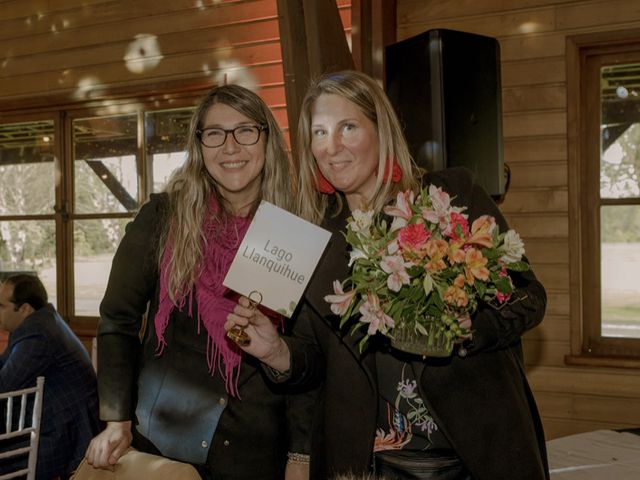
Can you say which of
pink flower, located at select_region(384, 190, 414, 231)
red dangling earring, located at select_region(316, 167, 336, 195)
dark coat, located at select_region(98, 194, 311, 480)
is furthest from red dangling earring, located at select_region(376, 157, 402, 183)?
dark coat, located at select_region(98, 194, 311, 480)

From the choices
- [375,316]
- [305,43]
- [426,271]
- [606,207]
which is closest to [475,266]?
[426,271]

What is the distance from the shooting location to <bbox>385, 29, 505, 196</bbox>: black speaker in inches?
106

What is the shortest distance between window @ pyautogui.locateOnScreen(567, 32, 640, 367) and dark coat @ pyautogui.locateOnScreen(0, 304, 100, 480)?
235 centimetres

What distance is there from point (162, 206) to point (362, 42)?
212 cm

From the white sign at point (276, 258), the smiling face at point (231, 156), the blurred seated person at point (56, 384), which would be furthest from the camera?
the blurred seated person at point (56, 384)

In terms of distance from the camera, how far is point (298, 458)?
1630 mm

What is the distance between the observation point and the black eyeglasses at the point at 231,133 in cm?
162

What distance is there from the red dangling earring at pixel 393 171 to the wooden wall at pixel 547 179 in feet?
7.37

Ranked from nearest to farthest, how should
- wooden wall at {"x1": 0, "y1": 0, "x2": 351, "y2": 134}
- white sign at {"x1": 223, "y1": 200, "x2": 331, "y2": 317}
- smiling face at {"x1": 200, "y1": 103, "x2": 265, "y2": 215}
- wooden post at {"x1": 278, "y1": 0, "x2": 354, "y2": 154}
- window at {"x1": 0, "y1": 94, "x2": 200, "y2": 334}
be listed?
white sign at {"x1": 223, "y1": 200, "x2": 331, "y2": 317} < smiling face at {"x1": 200, "y1": 103, "x2": 265, "y2": 215} < wooden post at {"x1": 278, "y1": 0, "x2": 354, "y2": 154} < wooden wall at {"x1": 0, "y1": 0, "x2": 351, "y2": 134} < window at {"x1": 0, "y1": 94, "x2": 200, "y2": 334}

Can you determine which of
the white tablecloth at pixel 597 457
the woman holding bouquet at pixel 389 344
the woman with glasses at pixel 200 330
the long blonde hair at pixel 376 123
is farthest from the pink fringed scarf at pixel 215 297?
the white tablecloth at pixel 597 457

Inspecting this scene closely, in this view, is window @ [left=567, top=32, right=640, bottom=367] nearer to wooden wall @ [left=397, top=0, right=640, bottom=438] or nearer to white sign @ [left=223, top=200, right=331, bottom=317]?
wooden wall @ [left=397, top=0, right=640, bottom=438]

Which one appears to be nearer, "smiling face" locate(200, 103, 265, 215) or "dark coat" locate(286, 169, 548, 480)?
"dark coat" locate(286, 169, 548, 480)

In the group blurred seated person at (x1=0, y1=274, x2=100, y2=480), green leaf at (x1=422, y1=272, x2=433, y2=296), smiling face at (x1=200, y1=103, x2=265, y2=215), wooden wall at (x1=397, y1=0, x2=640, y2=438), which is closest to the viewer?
green leaf at (x1=422, y1=272, x2=433, y2=296)

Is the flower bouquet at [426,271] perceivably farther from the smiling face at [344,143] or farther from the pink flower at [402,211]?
the smiling face at [344,143]
